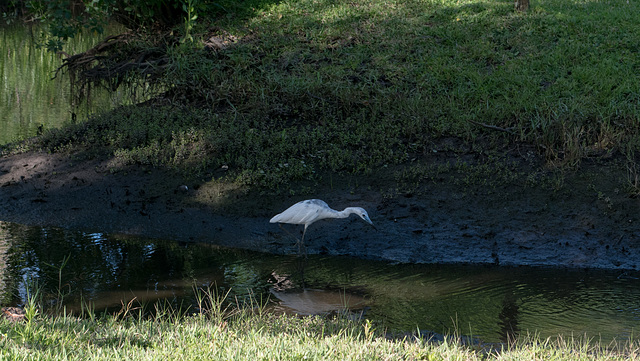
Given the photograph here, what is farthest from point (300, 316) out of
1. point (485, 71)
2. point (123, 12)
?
point (123, 12)

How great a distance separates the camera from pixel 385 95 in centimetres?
1010

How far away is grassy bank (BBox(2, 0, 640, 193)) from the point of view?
8781 mm

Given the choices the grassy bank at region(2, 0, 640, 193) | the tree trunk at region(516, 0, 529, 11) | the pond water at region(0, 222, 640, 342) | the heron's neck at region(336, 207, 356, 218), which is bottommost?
the pond water at region(0, 222, 640, 342)

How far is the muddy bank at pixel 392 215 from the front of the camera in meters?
7.22

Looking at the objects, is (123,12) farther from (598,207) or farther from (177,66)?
(598,207)

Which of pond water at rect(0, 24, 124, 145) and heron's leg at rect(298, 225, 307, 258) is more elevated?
pond water at rect(0, 24, 124, 145)

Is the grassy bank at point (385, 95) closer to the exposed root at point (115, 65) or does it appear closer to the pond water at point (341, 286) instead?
the exposed root at point (115, 65)

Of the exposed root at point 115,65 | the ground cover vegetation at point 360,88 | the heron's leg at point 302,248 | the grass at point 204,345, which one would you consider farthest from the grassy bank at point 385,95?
the grass at point 204,345

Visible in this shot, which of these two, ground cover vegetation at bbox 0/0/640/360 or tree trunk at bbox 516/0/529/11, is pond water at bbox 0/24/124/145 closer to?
ground cover vegetation at bbox 0/0/640/360

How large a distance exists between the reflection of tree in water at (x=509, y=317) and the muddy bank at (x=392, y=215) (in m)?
1.03

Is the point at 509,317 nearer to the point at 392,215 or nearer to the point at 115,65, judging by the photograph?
the point at 392,215

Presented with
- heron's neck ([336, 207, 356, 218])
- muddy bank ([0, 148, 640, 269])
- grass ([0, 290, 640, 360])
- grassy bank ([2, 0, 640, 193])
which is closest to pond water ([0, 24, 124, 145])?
grassy bank ([2, 0, 640, 193])

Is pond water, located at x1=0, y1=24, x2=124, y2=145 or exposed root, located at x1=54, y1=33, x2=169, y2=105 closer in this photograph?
exposed root, located at x1=54, y1=33, x2=169, y2=105

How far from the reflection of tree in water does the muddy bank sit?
1028 mm
